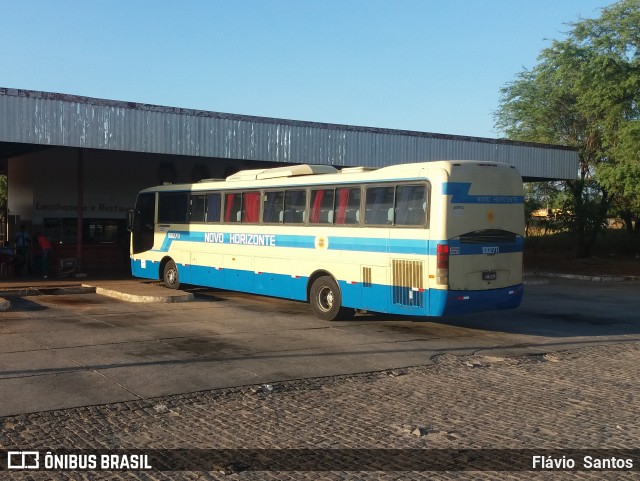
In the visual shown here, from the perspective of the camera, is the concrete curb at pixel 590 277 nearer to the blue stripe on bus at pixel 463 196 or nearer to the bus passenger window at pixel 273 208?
the bus passenger window at pixel 273 208

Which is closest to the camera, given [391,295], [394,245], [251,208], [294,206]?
[394,245]

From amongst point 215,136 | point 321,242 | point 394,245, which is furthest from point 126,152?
point 394,245

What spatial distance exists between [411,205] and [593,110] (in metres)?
24.1

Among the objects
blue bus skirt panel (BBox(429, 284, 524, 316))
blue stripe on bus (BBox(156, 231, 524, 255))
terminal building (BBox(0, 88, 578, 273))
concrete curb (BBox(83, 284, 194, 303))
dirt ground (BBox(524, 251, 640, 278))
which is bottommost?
concrete curb (BBox(83, 284, 194, 303))

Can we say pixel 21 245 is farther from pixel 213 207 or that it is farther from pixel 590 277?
pixel 590 277

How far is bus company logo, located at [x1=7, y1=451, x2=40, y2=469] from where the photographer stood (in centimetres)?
586

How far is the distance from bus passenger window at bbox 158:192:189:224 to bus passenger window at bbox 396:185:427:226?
26.6 feet

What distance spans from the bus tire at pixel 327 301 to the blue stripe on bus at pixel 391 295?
22 cm

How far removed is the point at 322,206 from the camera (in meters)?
15.2

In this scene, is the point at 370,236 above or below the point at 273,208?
below

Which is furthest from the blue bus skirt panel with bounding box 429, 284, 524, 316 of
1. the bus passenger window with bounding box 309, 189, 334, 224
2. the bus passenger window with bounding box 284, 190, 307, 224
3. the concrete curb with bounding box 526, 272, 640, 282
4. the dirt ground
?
the dirt ground

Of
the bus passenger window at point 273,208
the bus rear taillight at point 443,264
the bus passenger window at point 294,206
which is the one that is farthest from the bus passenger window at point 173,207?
the bus rear taillight at point 443,264

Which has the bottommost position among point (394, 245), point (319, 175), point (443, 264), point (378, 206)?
point (443, 264)

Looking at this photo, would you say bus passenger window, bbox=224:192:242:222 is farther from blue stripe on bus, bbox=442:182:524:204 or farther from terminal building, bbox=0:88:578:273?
blue stripe on bus, bbox=442:182:524:204
